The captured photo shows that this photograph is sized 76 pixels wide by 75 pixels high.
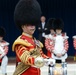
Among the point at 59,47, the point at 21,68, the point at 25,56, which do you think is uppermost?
the point at 25,56

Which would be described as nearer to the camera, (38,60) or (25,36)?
(38,60)

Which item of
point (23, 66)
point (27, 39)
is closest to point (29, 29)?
point (27, 39)

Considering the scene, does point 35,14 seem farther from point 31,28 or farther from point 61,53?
point 61,53

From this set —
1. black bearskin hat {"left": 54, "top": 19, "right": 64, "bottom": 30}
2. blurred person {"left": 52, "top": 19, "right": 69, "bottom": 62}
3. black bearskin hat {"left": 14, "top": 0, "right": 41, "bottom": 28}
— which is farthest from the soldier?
black bearskin hat {"left": 54, "top": 19, "right": 64, "bottom": 30}

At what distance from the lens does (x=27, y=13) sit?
363 cm

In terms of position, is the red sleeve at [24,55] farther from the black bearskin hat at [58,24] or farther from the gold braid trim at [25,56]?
the black bearskin hat at [58,24]

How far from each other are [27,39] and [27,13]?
0.27m

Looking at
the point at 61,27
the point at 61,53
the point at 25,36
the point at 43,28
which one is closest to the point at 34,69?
the point at 25,36

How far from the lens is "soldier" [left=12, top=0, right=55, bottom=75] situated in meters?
3.46

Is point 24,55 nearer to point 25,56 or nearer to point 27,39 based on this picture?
point 25,56

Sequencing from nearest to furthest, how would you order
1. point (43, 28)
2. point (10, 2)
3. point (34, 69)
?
1. point (34, 69)
2. point (43, 28)
3. point (10, 2)

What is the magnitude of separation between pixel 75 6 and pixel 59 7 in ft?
1.71

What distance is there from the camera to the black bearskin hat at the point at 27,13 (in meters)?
3.63

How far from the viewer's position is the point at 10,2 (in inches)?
454
